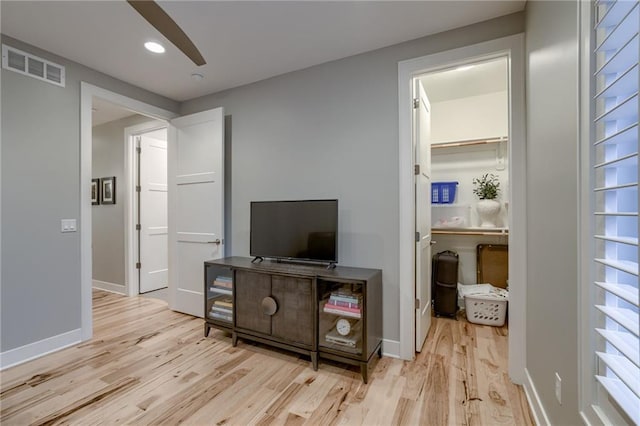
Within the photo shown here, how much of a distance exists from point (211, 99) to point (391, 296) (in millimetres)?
2973

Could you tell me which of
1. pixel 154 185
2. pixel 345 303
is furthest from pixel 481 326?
pixel 154 185

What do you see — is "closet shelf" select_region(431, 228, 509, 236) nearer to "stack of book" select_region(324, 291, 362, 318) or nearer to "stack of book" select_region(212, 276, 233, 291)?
"stack of book" select_region(324, 291, 362, 318)

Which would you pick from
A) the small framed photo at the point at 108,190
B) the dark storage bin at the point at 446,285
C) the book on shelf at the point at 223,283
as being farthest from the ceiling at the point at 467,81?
the small framed photo at the point at 108,190

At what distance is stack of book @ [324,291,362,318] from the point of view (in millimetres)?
2143

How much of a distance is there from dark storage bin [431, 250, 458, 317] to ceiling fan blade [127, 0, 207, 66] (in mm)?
3148

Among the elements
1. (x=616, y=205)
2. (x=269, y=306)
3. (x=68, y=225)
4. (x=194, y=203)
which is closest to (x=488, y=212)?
(x=616, y=205)

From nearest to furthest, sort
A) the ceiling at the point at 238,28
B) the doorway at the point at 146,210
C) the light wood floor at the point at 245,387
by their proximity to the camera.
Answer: the light wood floor at the point at 245,387
the ceiling at the point at 238,28
the doorway at the point at 146,210

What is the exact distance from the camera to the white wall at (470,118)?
11.2ft

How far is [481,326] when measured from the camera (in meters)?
3.03

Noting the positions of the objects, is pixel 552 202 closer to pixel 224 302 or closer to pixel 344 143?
pixel 344 143

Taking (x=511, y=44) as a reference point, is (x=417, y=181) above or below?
below

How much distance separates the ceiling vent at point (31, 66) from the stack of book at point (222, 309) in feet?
8.06

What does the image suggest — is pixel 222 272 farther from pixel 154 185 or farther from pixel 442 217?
pixel 442 217

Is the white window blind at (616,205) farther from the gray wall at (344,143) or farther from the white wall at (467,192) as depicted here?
the white wall at (467,192)
